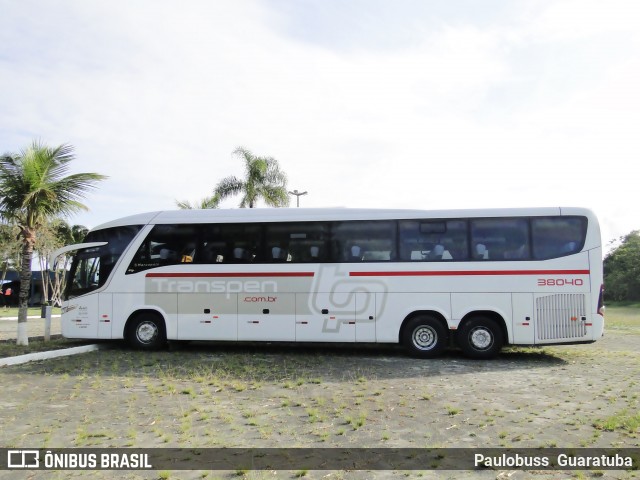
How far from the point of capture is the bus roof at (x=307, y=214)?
11.1 meters

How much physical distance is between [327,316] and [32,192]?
817 cm

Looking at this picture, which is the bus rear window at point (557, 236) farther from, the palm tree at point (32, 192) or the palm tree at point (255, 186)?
the palm tree at point (255, 186)

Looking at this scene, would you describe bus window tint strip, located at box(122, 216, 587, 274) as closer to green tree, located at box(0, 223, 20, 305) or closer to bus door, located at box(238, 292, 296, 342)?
bus door, located at box(238, 292, 296, 342)

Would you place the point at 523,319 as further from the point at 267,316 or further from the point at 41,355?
the point at 41,355

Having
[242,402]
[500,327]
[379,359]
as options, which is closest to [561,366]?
[500,327]

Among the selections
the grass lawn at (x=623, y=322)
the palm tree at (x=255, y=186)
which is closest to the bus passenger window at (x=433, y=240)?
the grass lawn at (x=623, y=322)

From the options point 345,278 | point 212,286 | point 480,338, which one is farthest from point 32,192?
point 480,338

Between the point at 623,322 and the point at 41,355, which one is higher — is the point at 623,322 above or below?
below

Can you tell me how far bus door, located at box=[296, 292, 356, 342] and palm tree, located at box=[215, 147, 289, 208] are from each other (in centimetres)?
1673

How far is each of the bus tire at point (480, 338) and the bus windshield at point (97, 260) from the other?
26.1 feet

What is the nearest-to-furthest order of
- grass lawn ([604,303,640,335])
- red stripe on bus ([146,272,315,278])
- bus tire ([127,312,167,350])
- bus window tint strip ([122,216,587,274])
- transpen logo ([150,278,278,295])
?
bus window tint strip ([122,216,587,274]) → red stripe on bus ([146,272,315,278]) → transpen logo ([150,278,278,295]) → bus tire ([127,312,167,350]) → grass lawn ([604,303,640,335])

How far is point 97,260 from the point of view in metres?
12.5

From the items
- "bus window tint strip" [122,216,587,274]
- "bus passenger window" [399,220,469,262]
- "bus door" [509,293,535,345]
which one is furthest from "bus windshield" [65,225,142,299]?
"bus door" [509,293,535,345]

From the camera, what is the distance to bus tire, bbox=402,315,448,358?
37.0 ft
